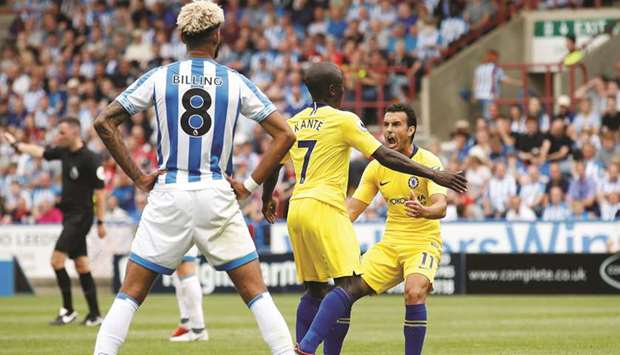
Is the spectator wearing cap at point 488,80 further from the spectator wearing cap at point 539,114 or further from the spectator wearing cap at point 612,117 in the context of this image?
the spectator wearing cap at point 612,117

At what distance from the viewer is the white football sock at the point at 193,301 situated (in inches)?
549

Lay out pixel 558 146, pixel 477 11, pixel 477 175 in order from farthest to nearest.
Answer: pixel 477 11 < pixel 558 146 < pixel 477 175

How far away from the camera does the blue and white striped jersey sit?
28.2 ft

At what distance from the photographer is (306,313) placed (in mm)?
10508

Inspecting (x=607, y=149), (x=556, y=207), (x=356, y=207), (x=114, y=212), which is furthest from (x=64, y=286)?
(x=607, y=149)

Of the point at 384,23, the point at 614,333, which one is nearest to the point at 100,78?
the point at 384,23

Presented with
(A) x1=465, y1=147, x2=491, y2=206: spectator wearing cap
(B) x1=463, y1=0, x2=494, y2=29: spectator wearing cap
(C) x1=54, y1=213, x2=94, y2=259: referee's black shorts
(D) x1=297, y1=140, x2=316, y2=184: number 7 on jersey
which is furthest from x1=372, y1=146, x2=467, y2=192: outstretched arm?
(B) x1=463, y1=0, x2=494, y2=29: spectator wearing cap

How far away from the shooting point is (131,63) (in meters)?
31.7

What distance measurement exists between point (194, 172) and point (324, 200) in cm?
178

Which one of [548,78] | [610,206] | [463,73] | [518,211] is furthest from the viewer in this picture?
[463,73]

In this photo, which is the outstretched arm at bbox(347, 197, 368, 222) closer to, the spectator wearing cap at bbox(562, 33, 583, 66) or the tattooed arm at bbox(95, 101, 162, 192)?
the tattooed arm at bbox(95, 101, 162, 192)

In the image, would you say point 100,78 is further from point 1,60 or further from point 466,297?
point 466,297

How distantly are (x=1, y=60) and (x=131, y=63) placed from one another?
5.05m

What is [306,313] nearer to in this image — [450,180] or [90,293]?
Result: [450,180]
